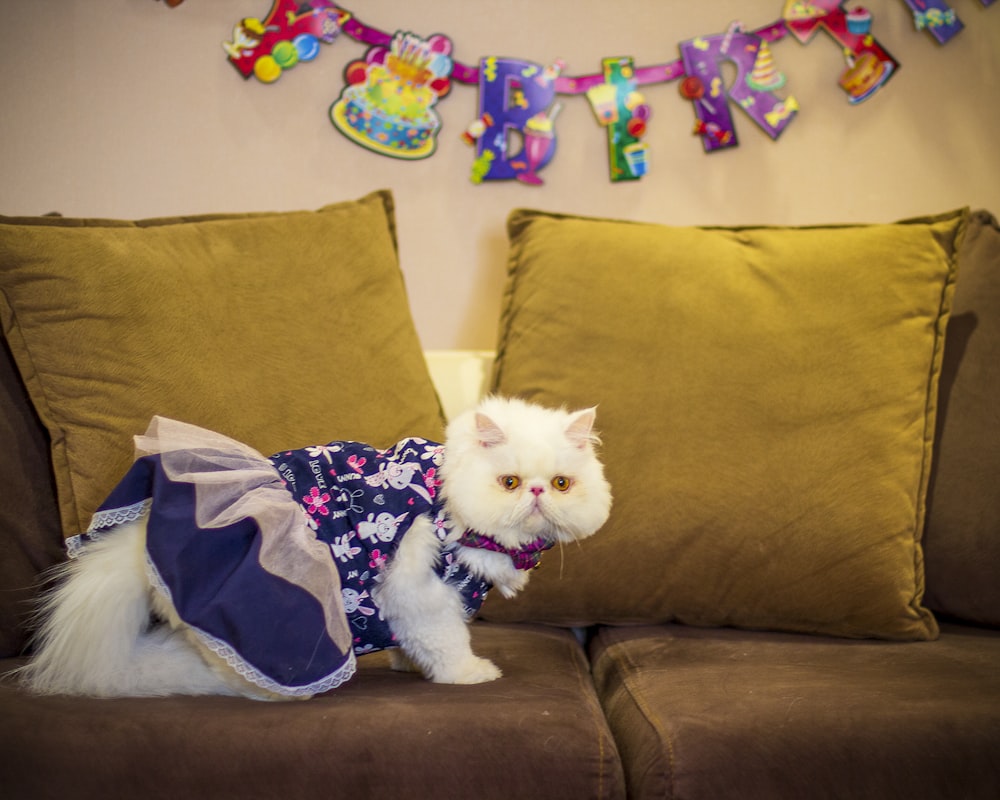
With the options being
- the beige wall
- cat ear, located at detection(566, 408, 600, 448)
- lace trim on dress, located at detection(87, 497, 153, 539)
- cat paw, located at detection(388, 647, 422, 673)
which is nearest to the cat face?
cat ear, located at detection(566, 408, 600, 448)

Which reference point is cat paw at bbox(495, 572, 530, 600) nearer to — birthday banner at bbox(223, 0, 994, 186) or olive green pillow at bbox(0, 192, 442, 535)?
olive green pillow at bbox(0, 192, 442, 535)

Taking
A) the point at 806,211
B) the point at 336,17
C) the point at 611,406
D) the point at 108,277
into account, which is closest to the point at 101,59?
the point at 336,17

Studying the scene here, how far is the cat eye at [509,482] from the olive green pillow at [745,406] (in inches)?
14.4

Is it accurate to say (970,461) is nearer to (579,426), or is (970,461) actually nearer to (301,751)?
(579,426)

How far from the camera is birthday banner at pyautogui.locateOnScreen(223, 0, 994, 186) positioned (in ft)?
6.68

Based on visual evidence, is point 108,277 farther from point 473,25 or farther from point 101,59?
point 473,25

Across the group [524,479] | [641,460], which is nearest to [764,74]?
[641,460]

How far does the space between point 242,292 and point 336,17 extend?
0.89 m

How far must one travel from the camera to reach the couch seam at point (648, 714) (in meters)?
1.01

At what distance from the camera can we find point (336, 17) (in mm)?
2037

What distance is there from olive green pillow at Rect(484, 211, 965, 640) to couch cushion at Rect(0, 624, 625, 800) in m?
0.49

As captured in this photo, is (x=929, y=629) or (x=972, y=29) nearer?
(x=929, y=629)

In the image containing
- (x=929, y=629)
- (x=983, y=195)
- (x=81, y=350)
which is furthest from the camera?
(x=983, y=195)

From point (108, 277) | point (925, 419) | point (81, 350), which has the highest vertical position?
point (108, 277)
